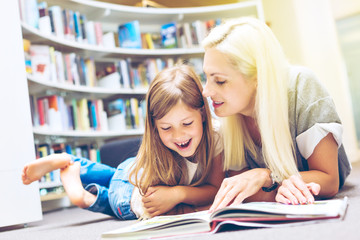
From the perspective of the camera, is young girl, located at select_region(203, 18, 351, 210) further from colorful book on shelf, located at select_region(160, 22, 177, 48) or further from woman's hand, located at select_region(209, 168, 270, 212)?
colorful book on shelf, located at select_region(160, 22, 177, 48)

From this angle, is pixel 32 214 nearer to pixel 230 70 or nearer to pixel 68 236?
pixel 68 236

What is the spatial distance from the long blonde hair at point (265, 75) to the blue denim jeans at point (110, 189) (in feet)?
2.01

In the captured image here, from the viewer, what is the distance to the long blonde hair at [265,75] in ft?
3.58

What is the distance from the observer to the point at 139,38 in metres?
3.21

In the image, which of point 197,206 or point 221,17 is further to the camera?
point 221,17

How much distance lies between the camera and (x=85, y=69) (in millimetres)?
2992

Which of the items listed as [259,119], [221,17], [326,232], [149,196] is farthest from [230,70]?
[221,17]

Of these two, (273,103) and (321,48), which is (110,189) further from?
(321,48)

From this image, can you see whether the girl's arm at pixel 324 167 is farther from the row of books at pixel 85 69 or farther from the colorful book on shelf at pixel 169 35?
the colorful book on shelf at pixel 169 35

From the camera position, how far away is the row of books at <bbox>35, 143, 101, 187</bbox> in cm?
265

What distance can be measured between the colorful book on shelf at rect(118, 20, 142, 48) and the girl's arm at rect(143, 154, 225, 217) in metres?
2.08

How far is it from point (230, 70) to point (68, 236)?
2.33 feet

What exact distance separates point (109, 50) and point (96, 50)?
99 mm

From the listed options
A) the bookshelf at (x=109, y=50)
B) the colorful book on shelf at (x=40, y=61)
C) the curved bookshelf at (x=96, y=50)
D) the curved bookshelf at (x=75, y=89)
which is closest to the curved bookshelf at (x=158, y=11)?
the bookshelf at (x=109, y=50)
